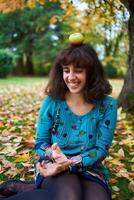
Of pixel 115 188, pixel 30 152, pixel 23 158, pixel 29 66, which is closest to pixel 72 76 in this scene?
pixel 115 188

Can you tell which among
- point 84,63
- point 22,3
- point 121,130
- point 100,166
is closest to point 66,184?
point 100,166

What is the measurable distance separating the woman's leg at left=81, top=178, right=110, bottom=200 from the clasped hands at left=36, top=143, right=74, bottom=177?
16 centimetres

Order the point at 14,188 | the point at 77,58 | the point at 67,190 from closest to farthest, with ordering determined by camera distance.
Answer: the point at 67,190 → the point at 77,58 → the point at 14,188

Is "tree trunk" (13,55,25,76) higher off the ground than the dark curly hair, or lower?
lower

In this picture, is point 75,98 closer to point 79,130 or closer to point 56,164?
point 79,130

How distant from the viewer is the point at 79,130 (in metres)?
2.79

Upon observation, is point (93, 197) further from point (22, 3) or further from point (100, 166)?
point (22, 3)

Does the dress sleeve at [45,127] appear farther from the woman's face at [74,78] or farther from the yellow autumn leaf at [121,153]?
the yellow autumn leaf at [121,153]

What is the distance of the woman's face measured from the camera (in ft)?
9.07

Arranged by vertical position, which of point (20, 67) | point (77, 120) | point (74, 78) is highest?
point (74, 78)

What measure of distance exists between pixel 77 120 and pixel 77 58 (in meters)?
0.41

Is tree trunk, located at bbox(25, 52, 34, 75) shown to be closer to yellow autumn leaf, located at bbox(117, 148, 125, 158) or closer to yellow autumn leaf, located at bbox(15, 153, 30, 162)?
yellow autumn leaf, located at bbox(117, 148, 125, 158)

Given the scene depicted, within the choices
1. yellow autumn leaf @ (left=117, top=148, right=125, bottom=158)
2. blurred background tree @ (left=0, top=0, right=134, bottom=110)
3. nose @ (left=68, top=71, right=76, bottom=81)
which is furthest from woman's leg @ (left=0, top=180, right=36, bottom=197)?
blurred background tree @ (left=0, top=0, right=134, bottom=110)

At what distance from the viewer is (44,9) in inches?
1047
